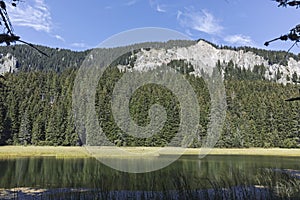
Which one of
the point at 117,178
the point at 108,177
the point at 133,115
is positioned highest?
the point at 133,115

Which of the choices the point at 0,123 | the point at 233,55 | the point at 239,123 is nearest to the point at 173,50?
the point at 233,55

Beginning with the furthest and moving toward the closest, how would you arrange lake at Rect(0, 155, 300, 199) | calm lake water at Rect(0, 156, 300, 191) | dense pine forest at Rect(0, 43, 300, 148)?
dense pine forest at Rect(0, 43, 300, 148)
calm lake water at Rect(0, 156, 300, 191)
lake at Rect(0, 155, 300, 199)

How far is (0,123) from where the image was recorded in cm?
6575

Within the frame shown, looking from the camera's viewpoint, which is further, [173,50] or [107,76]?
[173,50]

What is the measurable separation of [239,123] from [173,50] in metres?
131

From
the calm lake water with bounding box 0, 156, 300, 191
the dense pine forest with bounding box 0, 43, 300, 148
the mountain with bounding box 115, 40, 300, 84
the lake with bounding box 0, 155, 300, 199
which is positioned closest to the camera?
the lake with bounding box 0, 155, 300, 199

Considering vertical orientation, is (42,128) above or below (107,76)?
below

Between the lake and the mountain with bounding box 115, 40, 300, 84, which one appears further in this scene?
the mountain with bounding box 115, 40, 300, 84

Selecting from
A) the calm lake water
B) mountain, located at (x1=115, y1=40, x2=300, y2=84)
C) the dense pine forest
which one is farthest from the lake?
mountain, located at (x1=115, y1=40, x2=300, y2=84)

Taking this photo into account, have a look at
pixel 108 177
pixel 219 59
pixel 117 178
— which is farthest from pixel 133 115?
pixel 219 59

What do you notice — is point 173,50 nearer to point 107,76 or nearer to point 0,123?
point 107,76

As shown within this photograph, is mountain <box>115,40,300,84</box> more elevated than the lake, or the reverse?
mountain <box>115,40,300,84</box>

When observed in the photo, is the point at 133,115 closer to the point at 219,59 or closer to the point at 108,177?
the point at 108,177

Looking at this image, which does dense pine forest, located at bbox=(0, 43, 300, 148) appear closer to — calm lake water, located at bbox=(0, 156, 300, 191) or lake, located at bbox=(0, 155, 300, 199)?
calm lake water, located at bbox=(0, 156, 300, 191)
